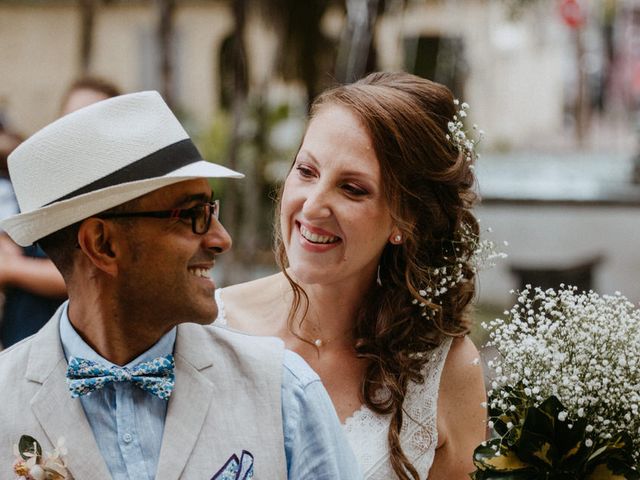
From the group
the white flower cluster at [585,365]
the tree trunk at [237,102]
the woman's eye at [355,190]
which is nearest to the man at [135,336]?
the white flower cluster at [585,365]

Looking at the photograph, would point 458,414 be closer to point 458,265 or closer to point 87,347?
point 458,265

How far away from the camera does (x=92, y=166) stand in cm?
233

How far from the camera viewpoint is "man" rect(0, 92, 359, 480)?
2.33 m

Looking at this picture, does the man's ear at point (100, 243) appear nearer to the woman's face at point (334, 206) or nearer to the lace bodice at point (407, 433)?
the woman's face at point (334, 206)

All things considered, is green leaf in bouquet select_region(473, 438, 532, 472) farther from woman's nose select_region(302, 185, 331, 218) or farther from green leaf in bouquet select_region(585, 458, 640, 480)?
woman's nose select_region(302, 185, 331, 218)

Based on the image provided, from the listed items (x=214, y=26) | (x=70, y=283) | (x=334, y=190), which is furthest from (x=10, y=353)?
(x=214, y=26)

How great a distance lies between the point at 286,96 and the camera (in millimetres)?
17547

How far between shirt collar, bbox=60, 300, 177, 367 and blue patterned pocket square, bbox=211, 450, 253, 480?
289 millimetres

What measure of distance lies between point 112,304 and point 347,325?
4.52 ft

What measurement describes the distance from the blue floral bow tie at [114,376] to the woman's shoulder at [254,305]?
4.23 feet

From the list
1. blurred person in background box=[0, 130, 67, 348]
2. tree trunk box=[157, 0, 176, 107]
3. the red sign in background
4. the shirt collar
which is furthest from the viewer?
the red sign in background

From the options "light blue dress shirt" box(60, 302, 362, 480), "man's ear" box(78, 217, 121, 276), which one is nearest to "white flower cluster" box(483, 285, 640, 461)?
"light blue dress shirt" box(60, 302, 362, 480)

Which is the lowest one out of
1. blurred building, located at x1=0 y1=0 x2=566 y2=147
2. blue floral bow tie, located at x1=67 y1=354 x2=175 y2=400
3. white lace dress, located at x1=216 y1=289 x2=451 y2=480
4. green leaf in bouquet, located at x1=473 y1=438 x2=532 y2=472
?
blurred building, located at x1=0 y1=0 x2=566 y2=147

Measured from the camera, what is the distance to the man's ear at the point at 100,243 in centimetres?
236
